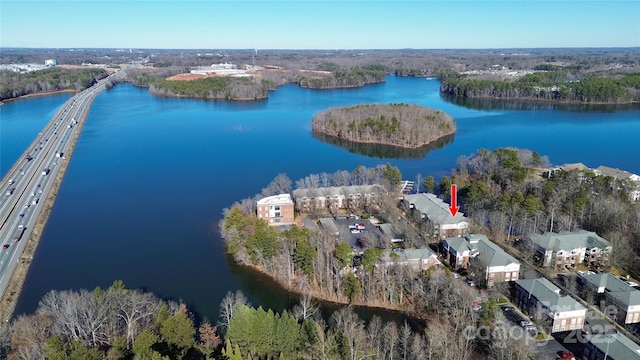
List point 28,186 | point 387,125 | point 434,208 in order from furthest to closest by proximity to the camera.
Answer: point 387,125 < point 28,186 < point 434,208

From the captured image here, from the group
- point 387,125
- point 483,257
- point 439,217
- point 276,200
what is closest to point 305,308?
point 483,257

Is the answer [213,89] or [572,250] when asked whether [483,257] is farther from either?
[213,89]

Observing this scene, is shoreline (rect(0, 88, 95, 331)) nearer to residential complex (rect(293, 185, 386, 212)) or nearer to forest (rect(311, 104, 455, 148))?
residential complex (rect(293, 185, 386, 212))

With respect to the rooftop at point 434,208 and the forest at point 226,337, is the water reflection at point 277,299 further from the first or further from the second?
the rooftop at point 434,208

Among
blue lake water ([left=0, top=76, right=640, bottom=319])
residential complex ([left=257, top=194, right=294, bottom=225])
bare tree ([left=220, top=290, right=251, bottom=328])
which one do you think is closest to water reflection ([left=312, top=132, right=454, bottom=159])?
blue lake water ([left=0, top=76, right=640, bottom=319])

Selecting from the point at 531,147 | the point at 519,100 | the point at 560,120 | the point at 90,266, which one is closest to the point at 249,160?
the point at 90,266

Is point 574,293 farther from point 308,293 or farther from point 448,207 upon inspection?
point 308,293
